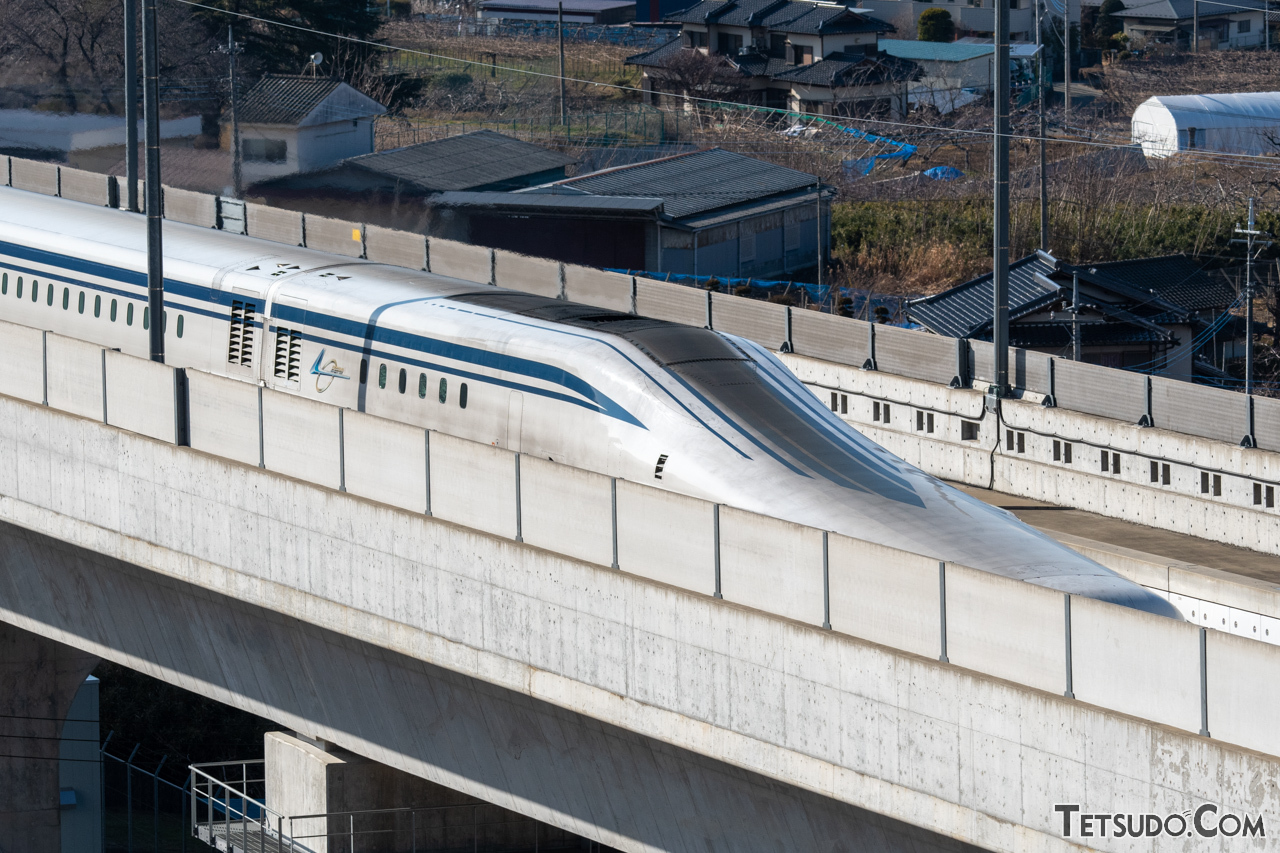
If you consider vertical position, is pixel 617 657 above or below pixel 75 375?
below

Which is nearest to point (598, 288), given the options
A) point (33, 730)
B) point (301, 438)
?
point (33, 730)

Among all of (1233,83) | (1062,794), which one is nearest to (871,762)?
(1062,794)

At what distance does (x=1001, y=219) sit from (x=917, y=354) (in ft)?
10.8

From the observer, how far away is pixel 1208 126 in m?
89.5

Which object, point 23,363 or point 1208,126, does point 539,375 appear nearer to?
point 23,363

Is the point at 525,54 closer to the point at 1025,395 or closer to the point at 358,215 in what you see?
the point at 358,215

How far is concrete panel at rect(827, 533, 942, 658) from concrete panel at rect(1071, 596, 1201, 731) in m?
1.53

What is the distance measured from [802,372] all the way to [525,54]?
80.9 metres

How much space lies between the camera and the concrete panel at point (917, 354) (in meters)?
32.8

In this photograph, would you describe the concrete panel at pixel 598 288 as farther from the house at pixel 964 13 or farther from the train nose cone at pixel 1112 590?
the house at pixel 964 13

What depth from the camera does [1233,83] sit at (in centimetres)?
10669

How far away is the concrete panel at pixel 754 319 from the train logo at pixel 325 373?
30.3 ft

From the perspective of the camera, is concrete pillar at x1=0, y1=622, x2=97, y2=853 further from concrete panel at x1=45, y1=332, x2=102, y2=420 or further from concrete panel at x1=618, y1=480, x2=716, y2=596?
concrete panel at x1=618, y1=480, x2=716, y2=596

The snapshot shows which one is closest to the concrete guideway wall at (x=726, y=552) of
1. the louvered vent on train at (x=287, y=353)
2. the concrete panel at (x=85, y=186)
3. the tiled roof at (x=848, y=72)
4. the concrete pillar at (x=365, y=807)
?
the concrete pillar at (x=365, y=807)
